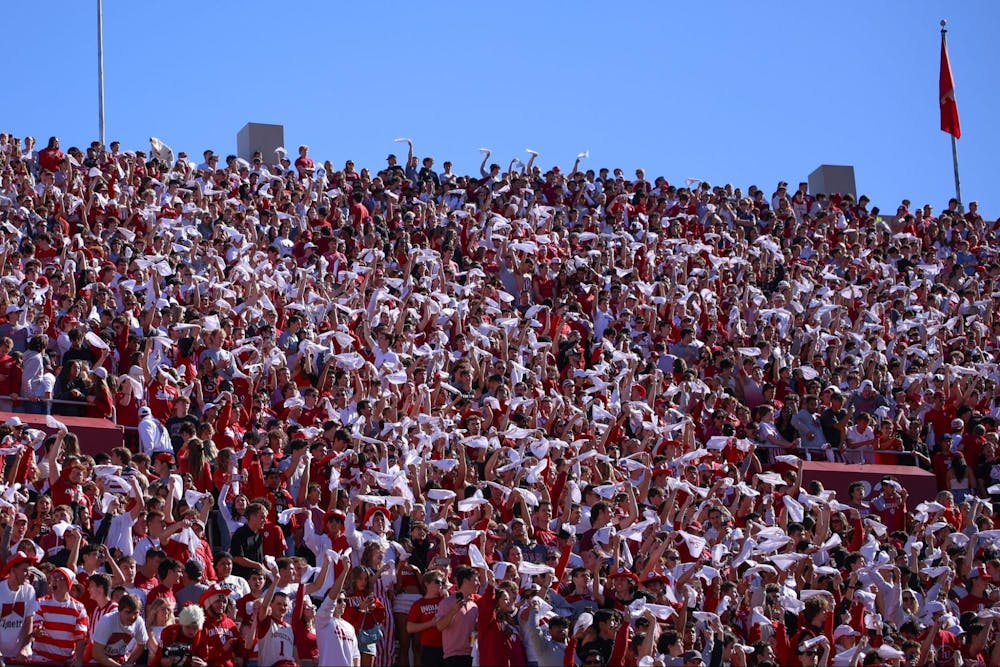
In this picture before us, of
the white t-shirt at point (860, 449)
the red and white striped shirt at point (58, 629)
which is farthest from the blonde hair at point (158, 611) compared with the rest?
the white t-shirt at point (860, 449)

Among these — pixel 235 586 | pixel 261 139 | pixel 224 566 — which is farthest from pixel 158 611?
pixel 261 139

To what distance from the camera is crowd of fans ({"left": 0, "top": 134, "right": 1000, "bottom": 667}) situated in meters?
12.3

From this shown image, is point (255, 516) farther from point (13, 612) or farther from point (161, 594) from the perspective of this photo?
point (13, 612)

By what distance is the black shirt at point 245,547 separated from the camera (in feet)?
42.4

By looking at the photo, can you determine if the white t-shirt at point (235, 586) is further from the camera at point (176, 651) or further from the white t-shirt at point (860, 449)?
the white t-shirt at point (860, 449)

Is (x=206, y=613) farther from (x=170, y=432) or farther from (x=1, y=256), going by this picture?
(x=1, y=256)

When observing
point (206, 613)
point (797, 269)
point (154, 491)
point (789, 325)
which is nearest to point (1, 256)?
point (154, 491)

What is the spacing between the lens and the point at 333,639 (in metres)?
11.4

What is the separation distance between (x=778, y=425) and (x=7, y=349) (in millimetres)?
9152

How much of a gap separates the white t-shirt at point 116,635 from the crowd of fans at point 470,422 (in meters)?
0.02

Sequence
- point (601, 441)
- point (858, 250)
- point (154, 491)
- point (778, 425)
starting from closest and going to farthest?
point (154, 491), point (601, 441), point (778, 425), point (858, 250)

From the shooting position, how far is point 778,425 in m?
20.0

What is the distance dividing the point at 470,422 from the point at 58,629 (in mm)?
6083

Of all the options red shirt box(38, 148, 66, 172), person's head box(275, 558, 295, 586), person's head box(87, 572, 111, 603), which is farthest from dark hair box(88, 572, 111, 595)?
red shirt box(38, 148, 66, 172)
